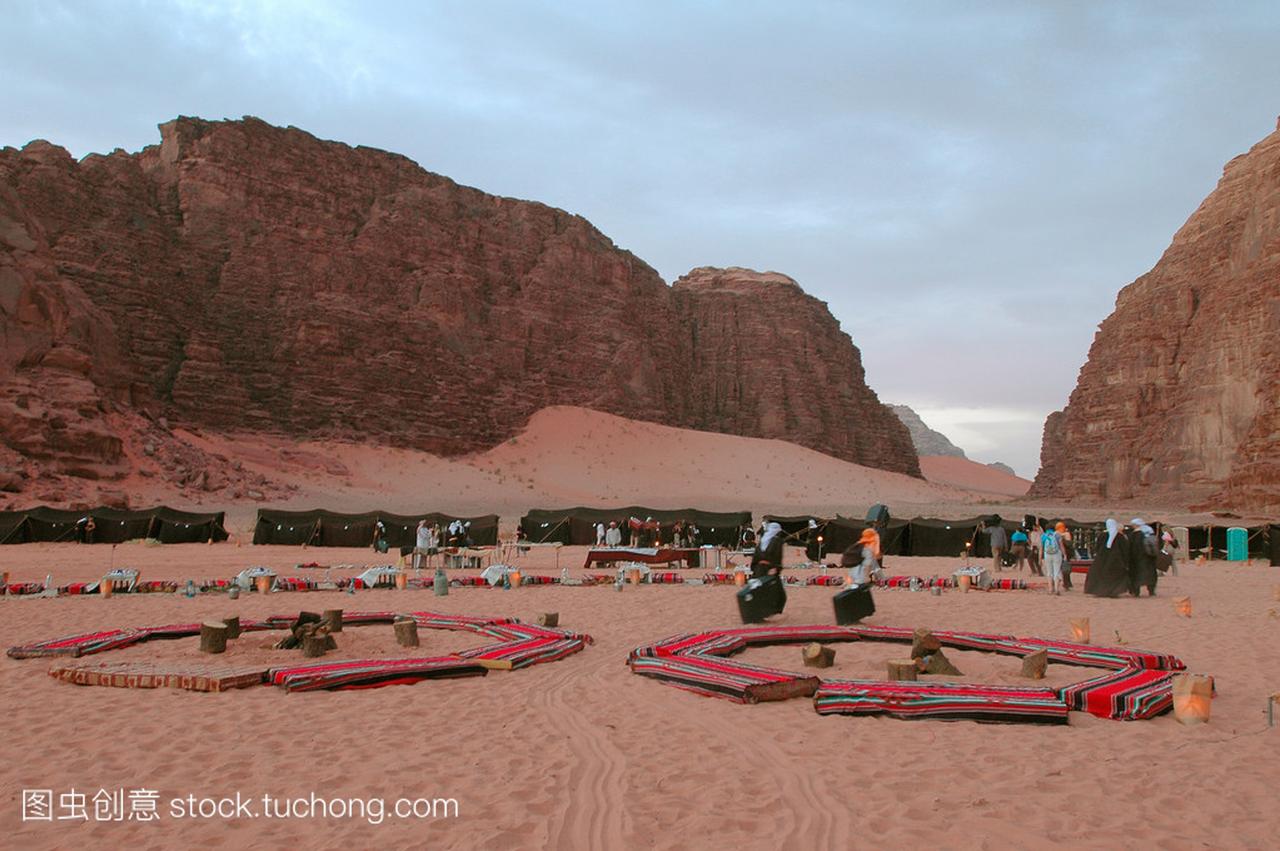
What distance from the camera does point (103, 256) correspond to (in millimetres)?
53406

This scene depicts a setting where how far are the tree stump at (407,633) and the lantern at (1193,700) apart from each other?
7.94 meters

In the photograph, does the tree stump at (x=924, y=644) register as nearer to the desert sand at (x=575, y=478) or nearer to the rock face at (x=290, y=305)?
the desert sand at (x=575, y=478)

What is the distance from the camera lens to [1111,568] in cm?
1652

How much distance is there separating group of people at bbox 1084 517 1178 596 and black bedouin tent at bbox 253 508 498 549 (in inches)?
755

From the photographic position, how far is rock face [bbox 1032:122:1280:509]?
46000 mm

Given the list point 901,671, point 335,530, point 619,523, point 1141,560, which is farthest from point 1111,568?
point 335,530

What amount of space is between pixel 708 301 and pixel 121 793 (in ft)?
294

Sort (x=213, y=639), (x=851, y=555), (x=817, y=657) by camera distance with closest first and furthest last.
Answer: (x=817, y=657) < (x=213, y=639) < (x=851, y=555)

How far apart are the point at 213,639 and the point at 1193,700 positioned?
978cm

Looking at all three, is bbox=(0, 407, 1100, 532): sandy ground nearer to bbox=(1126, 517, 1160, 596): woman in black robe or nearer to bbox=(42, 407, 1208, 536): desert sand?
bbox=(42, 407, 1208, 536): desert sand

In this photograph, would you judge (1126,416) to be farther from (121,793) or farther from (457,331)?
(121,793)

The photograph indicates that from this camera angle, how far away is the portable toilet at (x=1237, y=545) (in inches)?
1089

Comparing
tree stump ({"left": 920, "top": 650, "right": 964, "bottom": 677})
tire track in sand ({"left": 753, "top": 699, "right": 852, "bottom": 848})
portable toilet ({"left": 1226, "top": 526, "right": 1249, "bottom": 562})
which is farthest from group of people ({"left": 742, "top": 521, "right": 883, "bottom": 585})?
portable toilet ({"left": 1226, "top": 526, "right": 1249, "bottom": 562})

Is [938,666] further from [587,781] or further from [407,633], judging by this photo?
[407,633]
